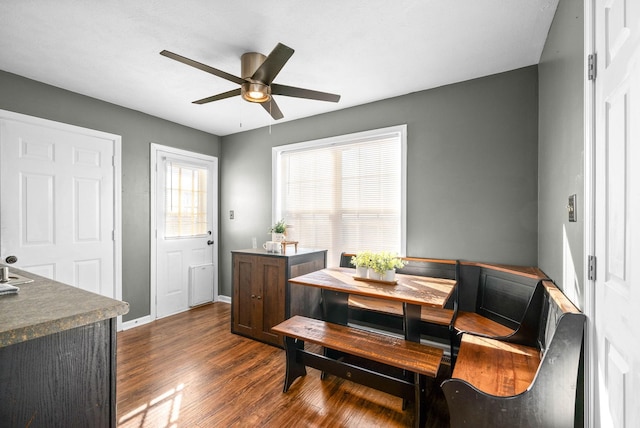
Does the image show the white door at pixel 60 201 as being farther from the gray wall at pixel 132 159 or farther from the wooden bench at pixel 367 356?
the wooden bench at pixel 367 356

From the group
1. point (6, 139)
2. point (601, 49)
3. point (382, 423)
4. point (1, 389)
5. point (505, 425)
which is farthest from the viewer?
point (6, 139)

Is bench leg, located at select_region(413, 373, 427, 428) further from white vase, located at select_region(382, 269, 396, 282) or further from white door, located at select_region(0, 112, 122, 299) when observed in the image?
white door, located at select_region(0, 112, 122, 299)

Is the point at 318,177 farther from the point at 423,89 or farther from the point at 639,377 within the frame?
the point at 639,377

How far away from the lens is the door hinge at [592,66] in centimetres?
123

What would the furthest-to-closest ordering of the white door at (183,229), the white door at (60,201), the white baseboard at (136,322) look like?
the white door at (183,229) < the white baseboard at (136,322) < the white door at (60,201)

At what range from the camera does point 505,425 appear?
1.29 metres

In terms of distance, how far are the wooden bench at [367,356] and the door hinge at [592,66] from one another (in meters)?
1.59

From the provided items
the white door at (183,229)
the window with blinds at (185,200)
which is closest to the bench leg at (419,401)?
the white door at (183,229)

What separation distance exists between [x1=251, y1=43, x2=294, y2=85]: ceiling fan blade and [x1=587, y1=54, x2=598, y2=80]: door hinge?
139cm

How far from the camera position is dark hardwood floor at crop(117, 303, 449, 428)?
6.46 ft

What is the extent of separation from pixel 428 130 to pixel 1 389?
3.29m

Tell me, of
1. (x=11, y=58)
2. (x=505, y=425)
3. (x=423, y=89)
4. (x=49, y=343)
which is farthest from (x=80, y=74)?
(x=505, y=425)

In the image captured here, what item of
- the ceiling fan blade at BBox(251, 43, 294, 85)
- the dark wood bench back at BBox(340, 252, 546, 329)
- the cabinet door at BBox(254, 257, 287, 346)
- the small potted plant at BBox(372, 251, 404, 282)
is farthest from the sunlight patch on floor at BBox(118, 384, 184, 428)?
the ceiling fan blade at BBox(251, 43, 294, 85)

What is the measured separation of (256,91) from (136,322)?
10.4 ft
